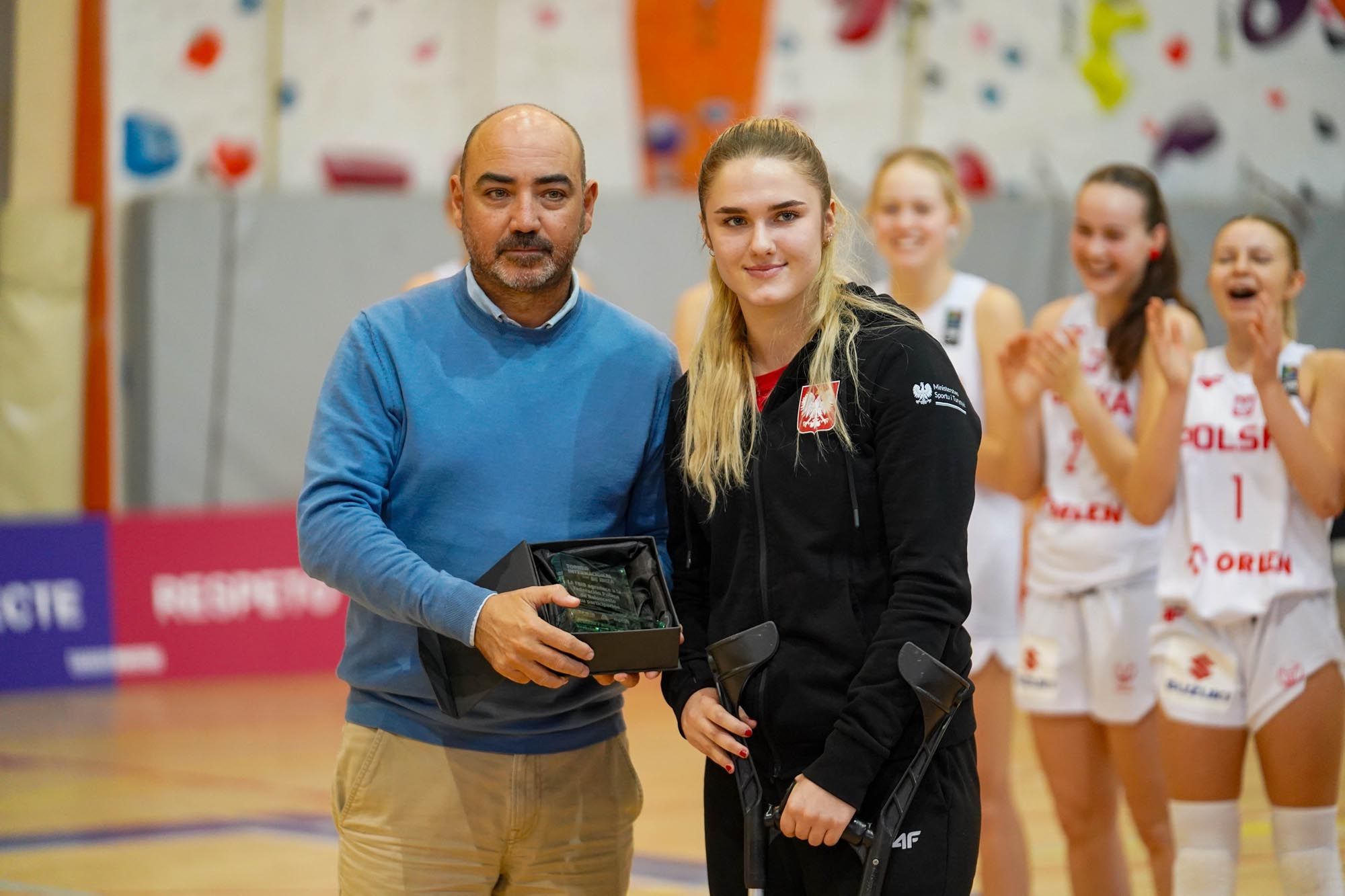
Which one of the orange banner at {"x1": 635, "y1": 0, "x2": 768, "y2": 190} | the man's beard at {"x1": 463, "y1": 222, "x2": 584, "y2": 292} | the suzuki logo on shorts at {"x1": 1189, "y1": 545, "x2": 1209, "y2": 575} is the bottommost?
the suzuki logo on shorts at {"x1": 1189, "y1": 545, "x2": 1209, "y2": 575}

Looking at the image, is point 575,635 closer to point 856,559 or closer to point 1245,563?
point 856,559

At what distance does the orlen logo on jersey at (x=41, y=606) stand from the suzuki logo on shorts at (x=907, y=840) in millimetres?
6553

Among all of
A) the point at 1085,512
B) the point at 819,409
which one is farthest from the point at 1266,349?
the point at 819,409

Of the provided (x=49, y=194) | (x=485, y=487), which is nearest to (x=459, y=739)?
(x=485, y=487)

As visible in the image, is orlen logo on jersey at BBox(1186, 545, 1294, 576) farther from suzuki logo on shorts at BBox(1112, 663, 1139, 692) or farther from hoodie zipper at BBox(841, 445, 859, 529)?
hoodie zipper at BBox(841, 445, 859, 529)

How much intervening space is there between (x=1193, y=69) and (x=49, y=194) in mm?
8174

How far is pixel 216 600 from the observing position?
26.6 ft

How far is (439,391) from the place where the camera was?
2555 mm

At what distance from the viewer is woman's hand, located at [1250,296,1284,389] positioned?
3520 millimetres

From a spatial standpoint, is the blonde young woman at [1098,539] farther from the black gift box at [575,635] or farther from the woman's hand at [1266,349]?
the black gift box at [575,635]

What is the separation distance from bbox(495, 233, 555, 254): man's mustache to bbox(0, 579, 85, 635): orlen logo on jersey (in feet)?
20.0

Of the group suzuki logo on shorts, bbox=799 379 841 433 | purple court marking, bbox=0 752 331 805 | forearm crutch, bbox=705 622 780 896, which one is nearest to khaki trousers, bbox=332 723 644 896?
forearm crutch, bbox=705 622 780 896

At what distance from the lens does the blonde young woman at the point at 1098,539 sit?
3832 millimetres

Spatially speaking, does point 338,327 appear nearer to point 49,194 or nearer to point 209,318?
point 209,318
